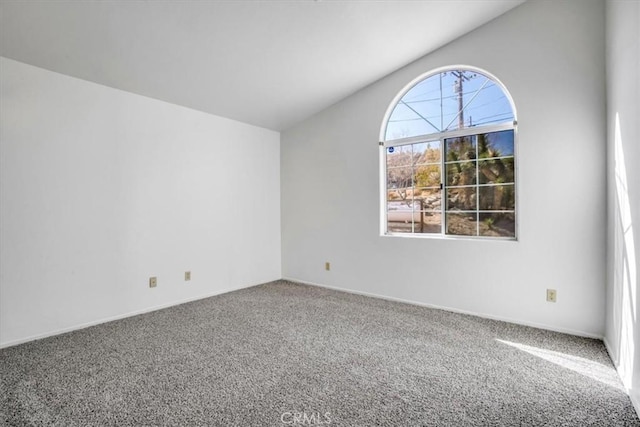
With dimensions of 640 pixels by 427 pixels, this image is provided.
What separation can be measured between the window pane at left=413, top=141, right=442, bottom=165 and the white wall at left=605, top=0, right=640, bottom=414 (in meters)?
1.36

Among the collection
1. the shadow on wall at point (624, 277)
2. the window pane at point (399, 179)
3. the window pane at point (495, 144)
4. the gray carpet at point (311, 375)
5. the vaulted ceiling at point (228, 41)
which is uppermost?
the vaulted ceiling at point (228, 41)

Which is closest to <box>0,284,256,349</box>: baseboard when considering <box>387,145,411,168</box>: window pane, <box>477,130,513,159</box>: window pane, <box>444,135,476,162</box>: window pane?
<box>387,145,411,168</box>: window pane

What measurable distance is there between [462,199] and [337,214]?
4.86 feet

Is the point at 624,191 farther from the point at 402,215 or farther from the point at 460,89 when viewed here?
the point at 402,215

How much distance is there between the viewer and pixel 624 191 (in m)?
1.96

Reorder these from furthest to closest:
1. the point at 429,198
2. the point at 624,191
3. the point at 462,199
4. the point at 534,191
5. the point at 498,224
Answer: the point at 429,198 → the point at 462,199 → the point at 498,224 → the point at 534,191 → the point at 624,191

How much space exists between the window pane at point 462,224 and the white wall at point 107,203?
8.19 ft

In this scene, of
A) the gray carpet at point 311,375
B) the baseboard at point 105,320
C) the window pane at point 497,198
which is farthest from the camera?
the window pane at point 497,198

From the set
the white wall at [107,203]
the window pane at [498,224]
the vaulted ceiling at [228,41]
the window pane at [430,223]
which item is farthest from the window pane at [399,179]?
the white wall at [107,203]

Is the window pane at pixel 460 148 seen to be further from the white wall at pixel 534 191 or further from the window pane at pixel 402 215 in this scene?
the window pane at pixel 402 215

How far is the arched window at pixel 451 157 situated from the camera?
9.85 feet

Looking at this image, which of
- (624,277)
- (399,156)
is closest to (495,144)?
(399,156)

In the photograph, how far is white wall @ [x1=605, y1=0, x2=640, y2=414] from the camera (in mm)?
1711

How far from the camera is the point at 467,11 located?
8.94ft
